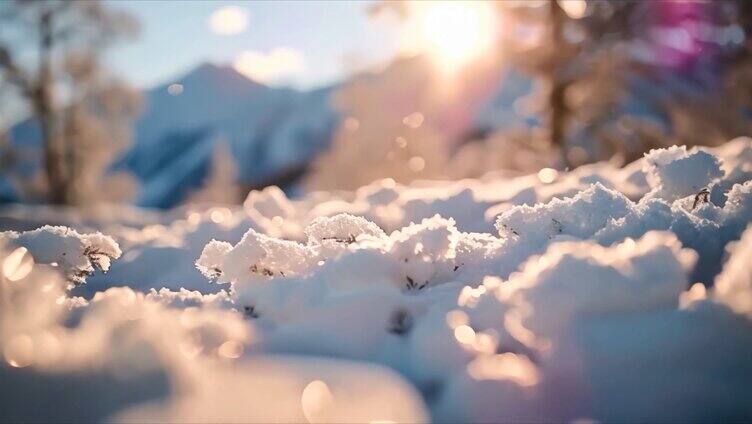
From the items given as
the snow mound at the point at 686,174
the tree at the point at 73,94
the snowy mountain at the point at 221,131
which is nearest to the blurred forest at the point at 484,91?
the tree at the point at 73,94

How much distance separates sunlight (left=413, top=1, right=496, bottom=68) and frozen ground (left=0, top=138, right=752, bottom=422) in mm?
7555

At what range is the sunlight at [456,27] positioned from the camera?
29.6 ft

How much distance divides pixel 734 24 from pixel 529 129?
3742 mm

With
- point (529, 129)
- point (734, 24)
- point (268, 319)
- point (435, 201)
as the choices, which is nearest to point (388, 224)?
point (435, 201)

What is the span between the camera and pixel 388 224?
116 inches

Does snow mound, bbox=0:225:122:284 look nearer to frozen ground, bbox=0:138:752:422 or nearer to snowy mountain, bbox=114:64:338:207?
frozen ground, bbox=0:138:752:422

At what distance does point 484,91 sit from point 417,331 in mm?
15477

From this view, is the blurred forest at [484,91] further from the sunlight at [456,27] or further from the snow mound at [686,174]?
the snow mound at [686,174]

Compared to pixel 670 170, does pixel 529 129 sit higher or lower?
higher

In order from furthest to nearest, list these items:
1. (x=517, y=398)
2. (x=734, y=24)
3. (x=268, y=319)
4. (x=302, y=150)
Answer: (x=302, y=150)
(x=734, y=24)
(x=268, y=319)
(x=517, y=398)

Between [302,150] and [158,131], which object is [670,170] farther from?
[158,131]

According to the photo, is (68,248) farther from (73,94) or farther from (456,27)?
(73,94)

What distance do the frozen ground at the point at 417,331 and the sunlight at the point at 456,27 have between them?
7555 mm

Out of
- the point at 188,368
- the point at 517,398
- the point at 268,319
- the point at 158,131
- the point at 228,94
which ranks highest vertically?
the point at 228,94
